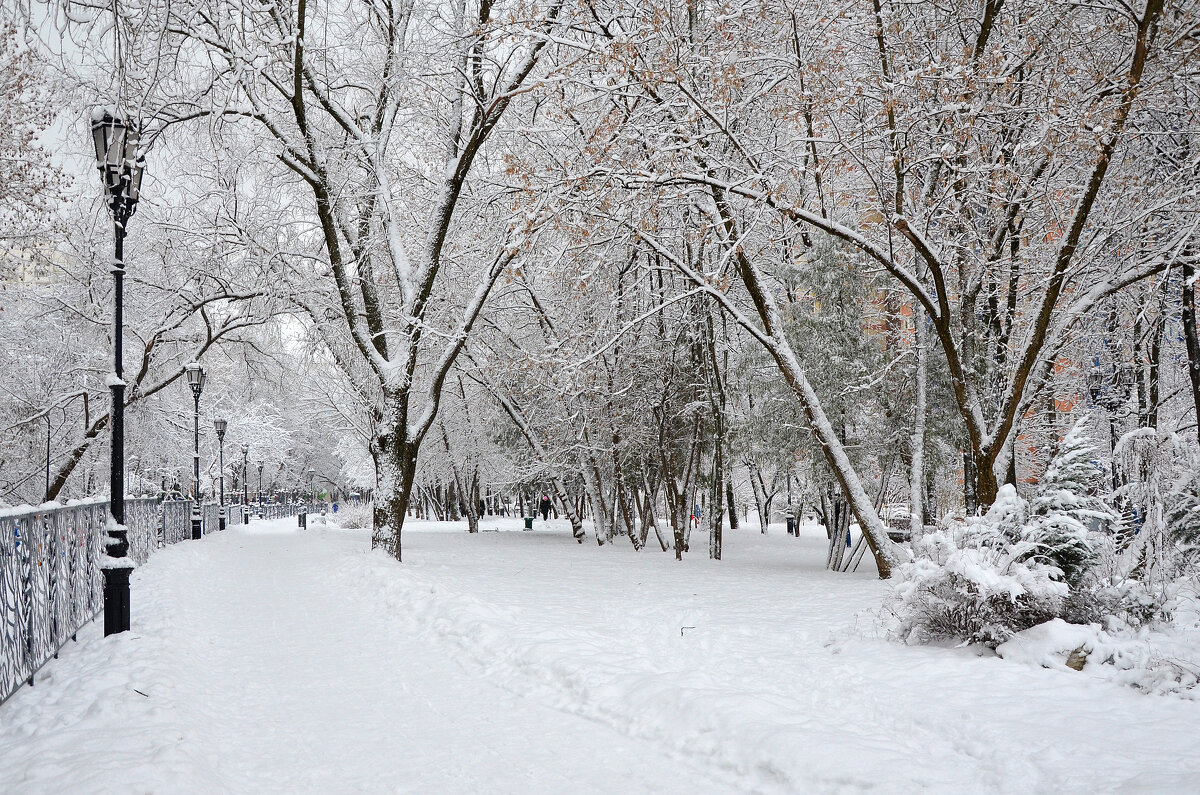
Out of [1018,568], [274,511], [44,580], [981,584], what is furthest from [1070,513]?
[274,511]

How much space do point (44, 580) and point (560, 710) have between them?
17.0 feet

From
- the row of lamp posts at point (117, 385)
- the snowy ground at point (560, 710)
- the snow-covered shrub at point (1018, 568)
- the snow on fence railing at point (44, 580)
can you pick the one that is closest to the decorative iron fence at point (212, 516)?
the snow on fence railing at point (44, 580)

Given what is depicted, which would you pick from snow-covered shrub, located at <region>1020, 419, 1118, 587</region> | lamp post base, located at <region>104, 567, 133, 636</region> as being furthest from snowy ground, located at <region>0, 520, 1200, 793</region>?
snow-covered shrub, located at <region>1020, 419, 1118, 587</region>

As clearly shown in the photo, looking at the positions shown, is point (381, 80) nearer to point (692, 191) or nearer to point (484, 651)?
point (692, 191)

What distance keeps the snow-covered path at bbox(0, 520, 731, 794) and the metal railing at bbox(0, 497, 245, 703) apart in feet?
0.81

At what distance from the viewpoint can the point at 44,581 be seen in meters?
7.20

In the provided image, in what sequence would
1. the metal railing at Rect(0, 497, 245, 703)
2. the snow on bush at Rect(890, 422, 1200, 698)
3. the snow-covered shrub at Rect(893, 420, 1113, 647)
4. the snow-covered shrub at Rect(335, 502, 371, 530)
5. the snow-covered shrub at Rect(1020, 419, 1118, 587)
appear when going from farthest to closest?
the snow-covered shrub at Rect(335, 502, 371, 530) → the snow-covered shrub at Rect(1020, 419, 1118, 587) → the snow-covered shrub at Rect(893, 420, 1113, 647) → the snow on bush at Rect(890, 422, 1200, 698) → the metal railing at Rect(0, 497, 245, 703)

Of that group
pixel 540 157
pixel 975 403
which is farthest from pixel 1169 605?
pixel 540 157

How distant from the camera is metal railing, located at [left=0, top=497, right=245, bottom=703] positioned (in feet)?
20.4

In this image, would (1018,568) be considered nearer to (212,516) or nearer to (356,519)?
(212,516)

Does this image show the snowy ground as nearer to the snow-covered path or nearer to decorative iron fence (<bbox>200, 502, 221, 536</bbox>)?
the snow-covered path

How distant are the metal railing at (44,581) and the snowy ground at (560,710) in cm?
29

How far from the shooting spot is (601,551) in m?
21.6

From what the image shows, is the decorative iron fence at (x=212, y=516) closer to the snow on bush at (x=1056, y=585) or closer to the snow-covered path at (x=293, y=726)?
the snow-covered path at (x=293, y=726)
